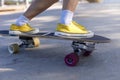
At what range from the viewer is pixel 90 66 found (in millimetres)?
2857

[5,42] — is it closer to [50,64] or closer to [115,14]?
[50,64]

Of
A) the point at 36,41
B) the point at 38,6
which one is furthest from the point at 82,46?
the point at 36,41

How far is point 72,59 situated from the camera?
284 centimetres

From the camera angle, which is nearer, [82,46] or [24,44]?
[82,46]

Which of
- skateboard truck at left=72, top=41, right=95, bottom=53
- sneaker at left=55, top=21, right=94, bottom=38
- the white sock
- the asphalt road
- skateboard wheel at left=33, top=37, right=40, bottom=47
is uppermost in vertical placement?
the white sock

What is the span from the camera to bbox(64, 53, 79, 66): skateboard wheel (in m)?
2.84

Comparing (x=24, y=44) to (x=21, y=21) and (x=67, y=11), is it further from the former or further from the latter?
(x=67, y=11)

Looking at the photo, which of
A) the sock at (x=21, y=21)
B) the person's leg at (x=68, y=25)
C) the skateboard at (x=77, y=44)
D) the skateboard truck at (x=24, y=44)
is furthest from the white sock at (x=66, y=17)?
the skateboard truck at (x=24, y=44)

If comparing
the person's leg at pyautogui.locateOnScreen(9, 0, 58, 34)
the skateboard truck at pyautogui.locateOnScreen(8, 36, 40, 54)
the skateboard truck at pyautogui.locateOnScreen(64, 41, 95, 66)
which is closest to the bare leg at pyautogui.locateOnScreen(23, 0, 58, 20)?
the person's leg at pyautogui.locateOnScreen(9, 0, 58, 34)

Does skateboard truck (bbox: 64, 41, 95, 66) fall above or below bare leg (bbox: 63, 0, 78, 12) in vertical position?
below

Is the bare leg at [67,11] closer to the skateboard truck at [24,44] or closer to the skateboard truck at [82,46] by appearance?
the skateboard truck at [82,46]

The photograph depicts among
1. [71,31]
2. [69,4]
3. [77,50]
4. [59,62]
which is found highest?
[69,4]

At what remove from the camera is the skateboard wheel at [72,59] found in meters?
2.84

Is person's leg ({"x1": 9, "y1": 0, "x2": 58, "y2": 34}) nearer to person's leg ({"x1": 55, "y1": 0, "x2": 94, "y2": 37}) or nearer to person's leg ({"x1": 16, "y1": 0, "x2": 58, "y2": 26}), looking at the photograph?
person's leg ({"x1": 16, "y1": 0, "x2": 58, "y2": 26})
